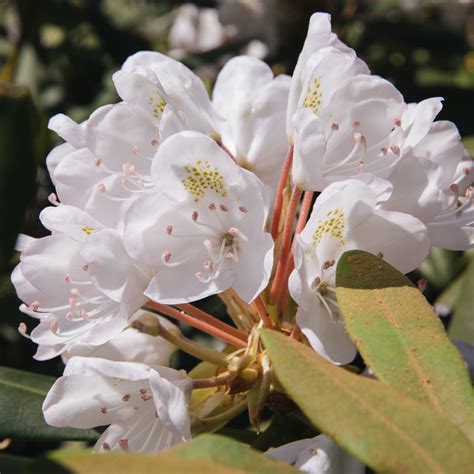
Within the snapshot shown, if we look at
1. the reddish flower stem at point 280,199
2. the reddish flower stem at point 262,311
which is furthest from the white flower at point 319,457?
the reddish flower stem at point 280,199

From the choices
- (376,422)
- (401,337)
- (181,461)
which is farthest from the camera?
(401,337)

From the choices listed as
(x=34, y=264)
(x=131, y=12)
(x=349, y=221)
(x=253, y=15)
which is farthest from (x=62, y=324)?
(x=131, y=12)

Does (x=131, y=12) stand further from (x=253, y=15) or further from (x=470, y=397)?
(x=470, y=397)

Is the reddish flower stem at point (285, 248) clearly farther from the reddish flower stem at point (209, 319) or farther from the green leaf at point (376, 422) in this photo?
the green leaf at point (376, 422)

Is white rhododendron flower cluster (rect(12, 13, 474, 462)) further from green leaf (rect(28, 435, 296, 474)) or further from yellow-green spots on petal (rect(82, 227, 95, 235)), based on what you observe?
green leaf (rect(28, 435, 296, 474))

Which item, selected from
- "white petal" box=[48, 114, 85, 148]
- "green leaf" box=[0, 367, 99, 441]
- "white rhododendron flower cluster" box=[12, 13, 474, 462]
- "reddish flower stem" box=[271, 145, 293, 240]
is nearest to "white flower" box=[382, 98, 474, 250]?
"white rhododendron flower cluster" box=[12, 13, 474, 462]

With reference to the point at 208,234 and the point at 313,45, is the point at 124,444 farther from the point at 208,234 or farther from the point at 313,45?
the point at 313,45

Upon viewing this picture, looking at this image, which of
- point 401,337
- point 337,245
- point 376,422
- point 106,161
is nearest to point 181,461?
point 376,422
